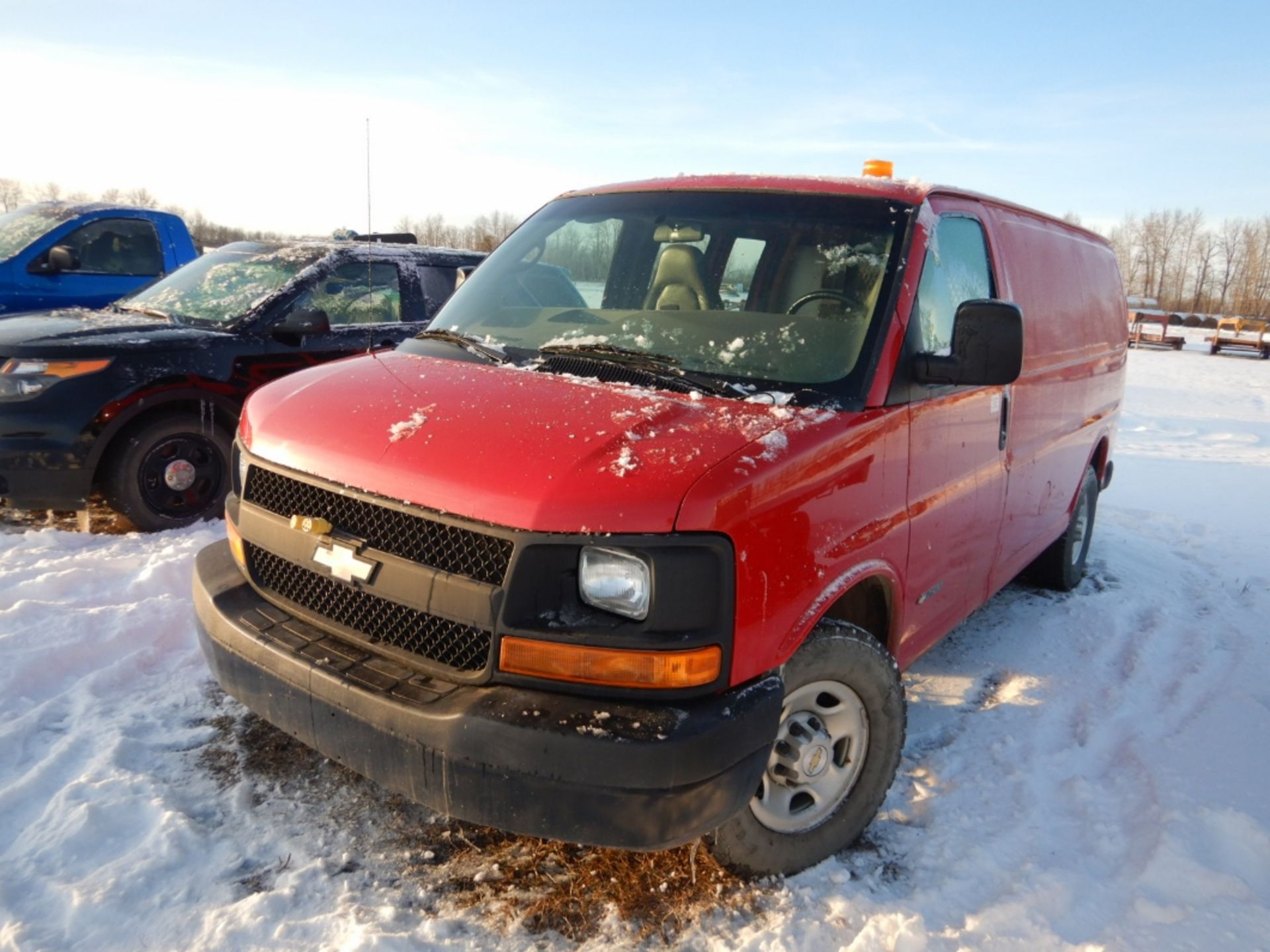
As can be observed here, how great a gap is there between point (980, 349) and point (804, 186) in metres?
0.95

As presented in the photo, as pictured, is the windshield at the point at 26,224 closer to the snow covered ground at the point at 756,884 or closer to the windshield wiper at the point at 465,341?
the snow covered ground at the point at 756,884

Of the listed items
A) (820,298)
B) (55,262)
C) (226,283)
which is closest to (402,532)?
(820,298)

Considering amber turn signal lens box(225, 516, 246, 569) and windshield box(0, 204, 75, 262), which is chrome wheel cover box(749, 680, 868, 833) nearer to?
amber turn signal lens box(225, 516, 246, 569)

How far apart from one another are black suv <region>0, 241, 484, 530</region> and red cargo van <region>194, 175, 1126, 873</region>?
227 centimetres

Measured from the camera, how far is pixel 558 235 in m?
3.75

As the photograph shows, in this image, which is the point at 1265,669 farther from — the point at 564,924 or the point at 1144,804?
the point at 564,924

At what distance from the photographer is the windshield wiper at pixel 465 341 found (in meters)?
3.03

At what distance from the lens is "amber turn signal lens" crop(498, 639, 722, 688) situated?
2.07 m

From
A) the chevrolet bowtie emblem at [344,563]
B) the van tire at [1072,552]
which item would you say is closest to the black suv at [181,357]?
the chevrolet bowtie emblem at [344,563]

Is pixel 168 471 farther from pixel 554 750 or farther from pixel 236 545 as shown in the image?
pixel 554 750

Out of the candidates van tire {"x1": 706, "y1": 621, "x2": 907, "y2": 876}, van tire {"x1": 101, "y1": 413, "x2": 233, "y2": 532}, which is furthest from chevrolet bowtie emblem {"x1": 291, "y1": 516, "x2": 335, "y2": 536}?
van tire {"x1": 101, "y1": 413, "x2": 233, "y2": 532}

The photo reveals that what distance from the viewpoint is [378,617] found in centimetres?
241

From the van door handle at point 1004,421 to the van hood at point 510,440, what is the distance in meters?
1.53

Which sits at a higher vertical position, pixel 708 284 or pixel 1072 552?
pixel 708 284
